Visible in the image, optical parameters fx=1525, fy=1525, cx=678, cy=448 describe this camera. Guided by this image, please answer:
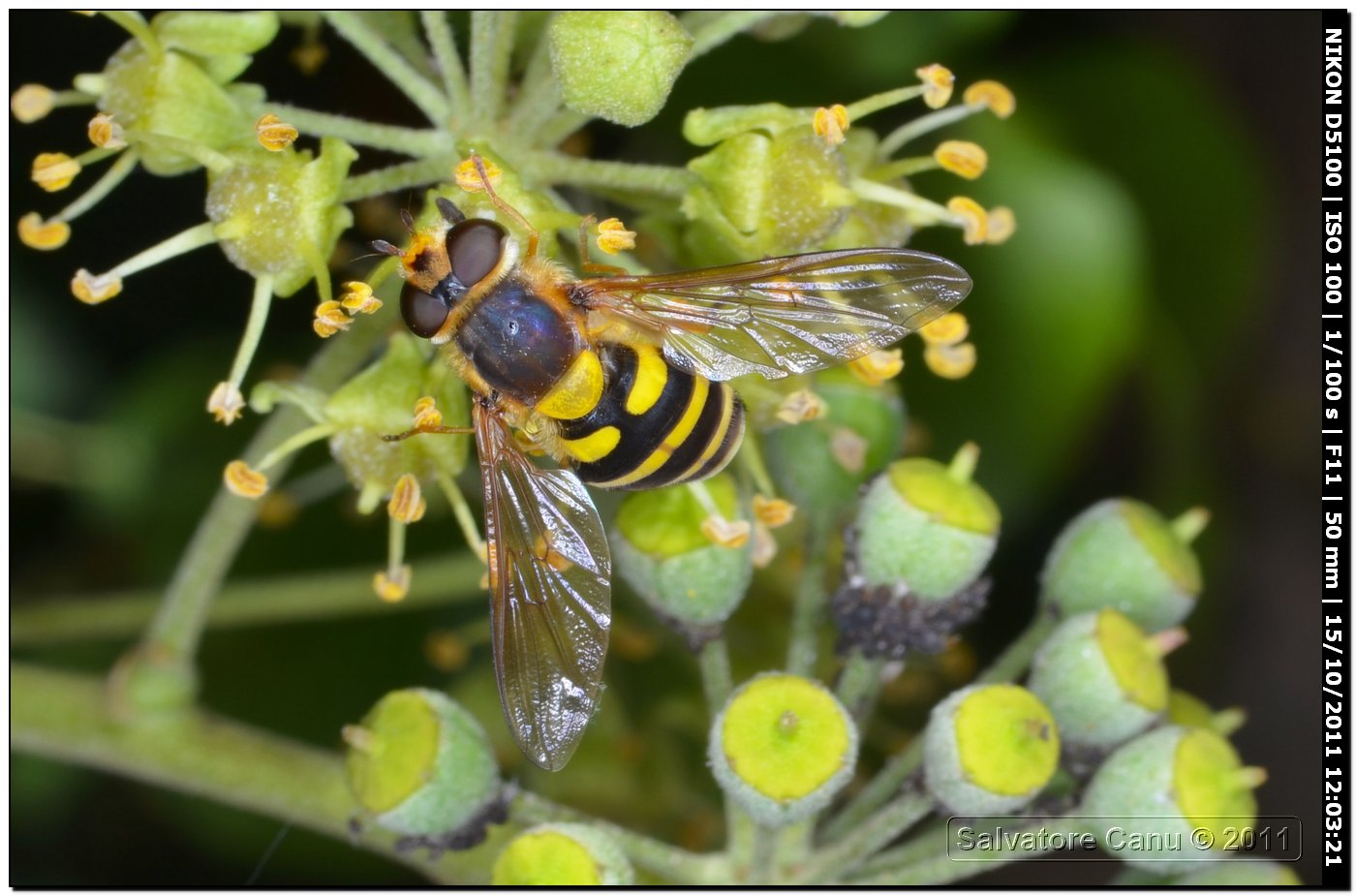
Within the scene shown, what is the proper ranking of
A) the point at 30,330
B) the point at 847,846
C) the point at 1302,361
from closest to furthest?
the point at 847,846
the point at 30,330
the point at 1302,361

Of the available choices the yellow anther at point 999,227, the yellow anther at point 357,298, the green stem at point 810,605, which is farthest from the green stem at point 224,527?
the yellow anther at point 999,227

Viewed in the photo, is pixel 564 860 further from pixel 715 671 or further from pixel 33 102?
pixel 33 102

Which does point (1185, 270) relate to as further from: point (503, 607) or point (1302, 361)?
point (503, 607)

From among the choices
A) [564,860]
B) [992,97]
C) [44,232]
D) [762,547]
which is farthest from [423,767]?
[992,97]

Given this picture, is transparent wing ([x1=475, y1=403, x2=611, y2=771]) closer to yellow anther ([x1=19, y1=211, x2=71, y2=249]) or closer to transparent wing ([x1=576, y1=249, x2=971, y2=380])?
transparent wing ([x1=576, y1=249, x2=971, y2=380])

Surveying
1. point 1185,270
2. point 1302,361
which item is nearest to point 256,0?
point 1185,270
